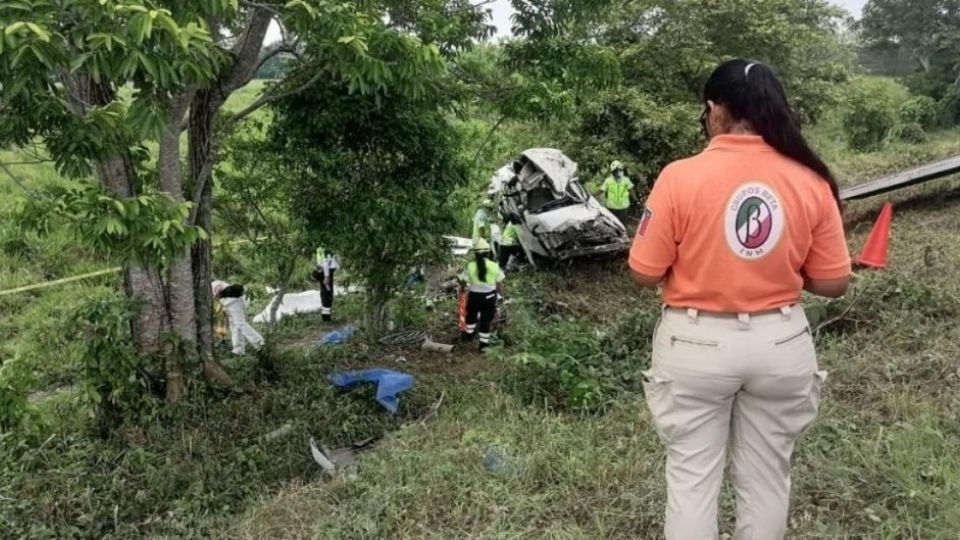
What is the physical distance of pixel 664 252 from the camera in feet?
7.27

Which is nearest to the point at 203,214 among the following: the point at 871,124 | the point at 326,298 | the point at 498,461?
the point at 498,461

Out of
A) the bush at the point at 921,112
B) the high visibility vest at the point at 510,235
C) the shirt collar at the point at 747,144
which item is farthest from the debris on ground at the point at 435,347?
the bush at the point at 921,112

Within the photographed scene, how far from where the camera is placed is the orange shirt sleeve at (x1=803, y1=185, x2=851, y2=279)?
2182 mm

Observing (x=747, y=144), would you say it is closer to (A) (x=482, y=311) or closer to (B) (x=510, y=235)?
(A) (x=482, y=311)

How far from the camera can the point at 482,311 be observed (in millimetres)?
8477

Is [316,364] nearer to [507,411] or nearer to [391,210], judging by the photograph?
[391,210]

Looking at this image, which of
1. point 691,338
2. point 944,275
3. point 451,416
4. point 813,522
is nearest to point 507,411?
point 451,416

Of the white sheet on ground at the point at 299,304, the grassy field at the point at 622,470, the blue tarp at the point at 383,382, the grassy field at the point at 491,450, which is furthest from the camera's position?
the white sheet on ground at the point at 299,304

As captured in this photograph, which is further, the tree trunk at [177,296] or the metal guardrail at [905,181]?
the metal guardrail at [905,181]

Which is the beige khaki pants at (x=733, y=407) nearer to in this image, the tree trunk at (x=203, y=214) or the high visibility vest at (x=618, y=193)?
the tree trunk at (x=203, y=214)

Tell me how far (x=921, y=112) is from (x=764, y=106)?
31.1 metres

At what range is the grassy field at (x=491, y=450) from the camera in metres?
3.19

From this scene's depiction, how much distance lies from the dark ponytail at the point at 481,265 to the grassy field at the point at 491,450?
47.5 inches

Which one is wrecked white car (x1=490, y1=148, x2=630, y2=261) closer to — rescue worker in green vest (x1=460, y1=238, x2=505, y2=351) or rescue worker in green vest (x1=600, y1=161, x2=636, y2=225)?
rescue worker in green vest (x1=600, y1=161, x2=636, y2=225)
